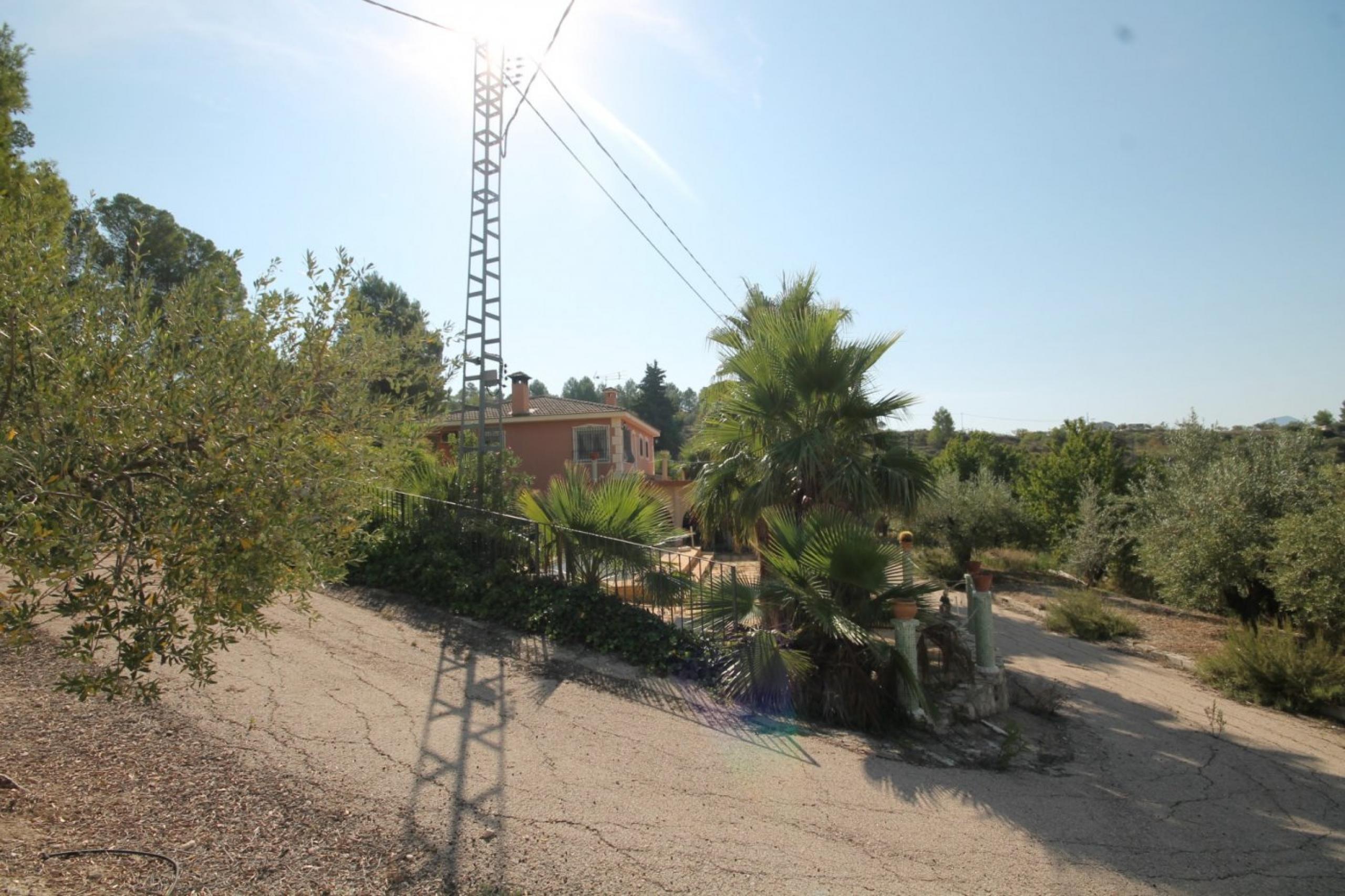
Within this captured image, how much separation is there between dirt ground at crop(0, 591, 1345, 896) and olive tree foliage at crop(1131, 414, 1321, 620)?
18.6 ft

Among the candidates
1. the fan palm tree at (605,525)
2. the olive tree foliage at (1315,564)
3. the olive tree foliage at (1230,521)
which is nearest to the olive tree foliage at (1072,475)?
the olive tree foliage at (1230,521)

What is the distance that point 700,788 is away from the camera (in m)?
4.92

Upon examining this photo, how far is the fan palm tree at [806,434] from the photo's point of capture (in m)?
8.09

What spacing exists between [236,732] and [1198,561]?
14.1m

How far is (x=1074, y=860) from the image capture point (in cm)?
436

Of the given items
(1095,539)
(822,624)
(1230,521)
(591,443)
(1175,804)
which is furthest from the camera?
(591,443)

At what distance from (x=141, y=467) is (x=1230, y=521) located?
14.8 metres

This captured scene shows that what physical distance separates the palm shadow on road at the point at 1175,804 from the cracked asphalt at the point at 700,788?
0.02m

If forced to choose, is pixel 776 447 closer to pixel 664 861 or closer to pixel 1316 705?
pixel 664 861

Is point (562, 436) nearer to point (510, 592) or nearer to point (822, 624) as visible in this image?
point (510, 592)

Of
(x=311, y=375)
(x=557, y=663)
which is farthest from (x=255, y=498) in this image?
(x=557, y=663)

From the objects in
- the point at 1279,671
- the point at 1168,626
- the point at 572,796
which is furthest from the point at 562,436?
the point at 572,796

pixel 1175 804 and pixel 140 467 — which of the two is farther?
pixel 1175 804

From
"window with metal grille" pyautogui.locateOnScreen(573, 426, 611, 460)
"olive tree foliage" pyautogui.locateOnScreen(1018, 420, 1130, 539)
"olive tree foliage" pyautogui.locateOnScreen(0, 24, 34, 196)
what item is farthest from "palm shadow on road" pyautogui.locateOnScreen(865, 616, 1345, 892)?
"window with metal grille" pyautogui.locateOnScreen(573, 426, 611, 460)
